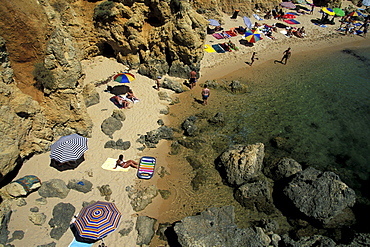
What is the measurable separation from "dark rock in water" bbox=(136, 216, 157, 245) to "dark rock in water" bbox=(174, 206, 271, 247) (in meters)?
1.57

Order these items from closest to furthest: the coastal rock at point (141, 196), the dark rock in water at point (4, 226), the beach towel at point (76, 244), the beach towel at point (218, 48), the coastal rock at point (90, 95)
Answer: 1. the dark rock in water at point (4, 226)
2. the beach towel at point (76, 244)
3. the coastal rock at point (141, 196)
4. the coastal rock at point (90, 95)
5. the beach towel at point (218, 48)

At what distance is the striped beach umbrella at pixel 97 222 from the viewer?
8.36 metres

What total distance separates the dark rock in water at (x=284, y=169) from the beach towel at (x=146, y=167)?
20.4 ft

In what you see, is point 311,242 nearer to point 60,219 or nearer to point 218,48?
point 60,219

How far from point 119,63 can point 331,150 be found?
17468 mm

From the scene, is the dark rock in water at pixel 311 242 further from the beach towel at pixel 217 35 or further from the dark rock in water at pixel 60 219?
the beach towel at pixel 217 35

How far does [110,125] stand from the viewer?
1374 centimetres

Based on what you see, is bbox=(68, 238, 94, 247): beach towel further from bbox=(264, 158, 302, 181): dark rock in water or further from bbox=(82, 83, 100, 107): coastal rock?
bbox=(264, 158, 302, 181): dark rock in water

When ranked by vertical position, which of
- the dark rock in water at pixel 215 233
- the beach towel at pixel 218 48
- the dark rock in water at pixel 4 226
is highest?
the beach towel at pixel 218 48

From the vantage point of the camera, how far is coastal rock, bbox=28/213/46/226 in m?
9.01

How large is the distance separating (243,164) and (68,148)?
8782 millimetres

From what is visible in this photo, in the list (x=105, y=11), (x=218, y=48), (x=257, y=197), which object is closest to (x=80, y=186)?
(x=257, y=197)

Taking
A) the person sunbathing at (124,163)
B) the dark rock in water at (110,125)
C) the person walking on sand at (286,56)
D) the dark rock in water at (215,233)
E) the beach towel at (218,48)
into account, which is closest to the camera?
the dark rock in water at (215,233)

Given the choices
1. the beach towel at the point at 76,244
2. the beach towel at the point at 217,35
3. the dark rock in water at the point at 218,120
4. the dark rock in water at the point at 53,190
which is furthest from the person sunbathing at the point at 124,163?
the beach towel at the point at 217,35
